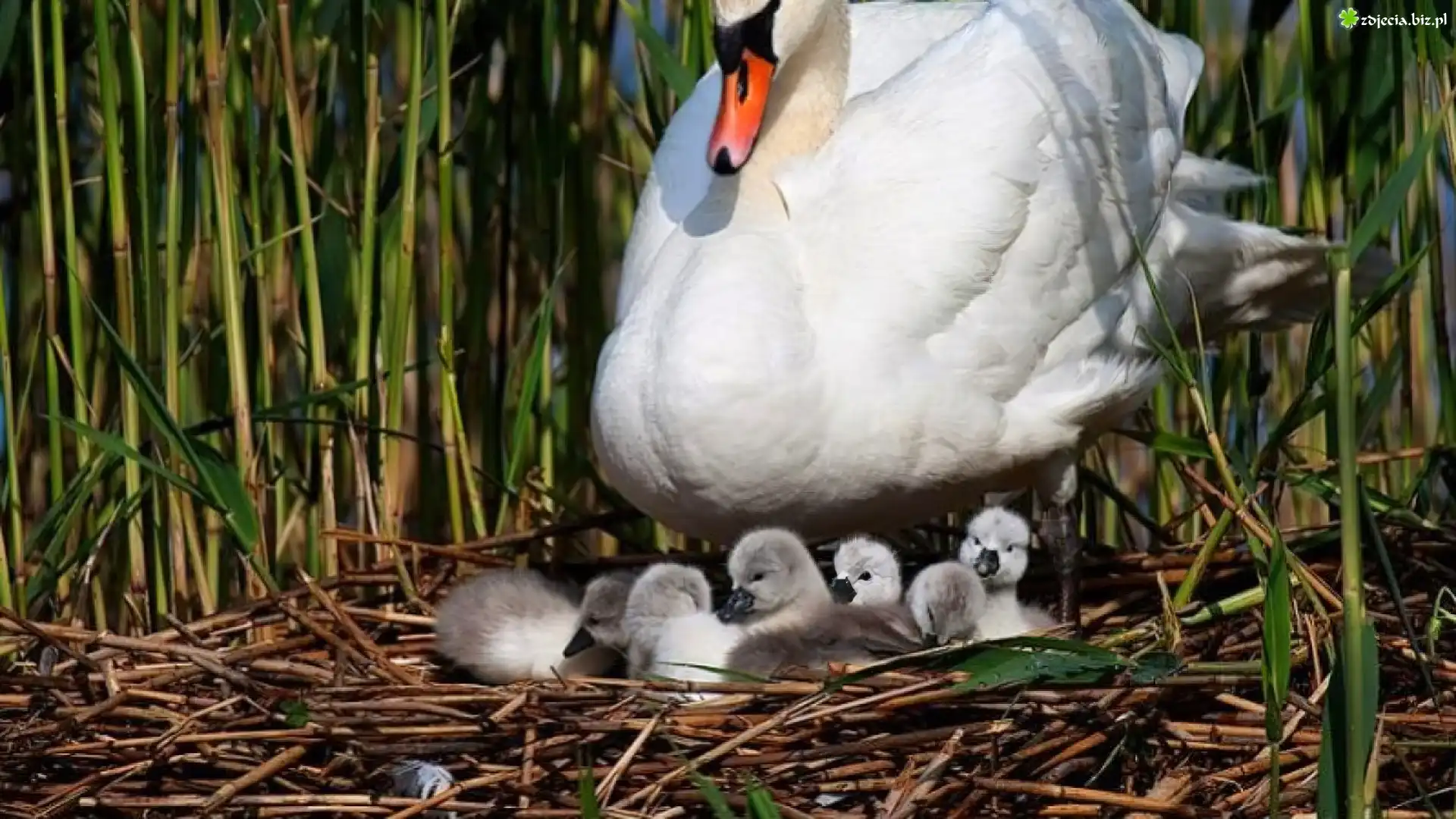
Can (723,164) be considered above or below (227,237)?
above

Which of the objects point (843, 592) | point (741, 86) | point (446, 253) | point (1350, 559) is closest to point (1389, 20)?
point (741, 86)

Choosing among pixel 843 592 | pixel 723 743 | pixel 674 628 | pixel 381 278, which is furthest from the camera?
pixel 381 278

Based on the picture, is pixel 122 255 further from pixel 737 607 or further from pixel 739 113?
pixel 737 607

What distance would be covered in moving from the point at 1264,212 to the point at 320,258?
201cm

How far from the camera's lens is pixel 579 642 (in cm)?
418

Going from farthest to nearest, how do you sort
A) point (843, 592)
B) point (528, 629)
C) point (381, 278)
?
point (381, 278)
point (528, 629)
point (843, 592)

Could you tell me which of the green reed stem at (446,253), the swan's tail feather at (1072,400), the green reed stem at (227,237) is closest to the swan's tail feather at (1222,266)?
the swan's tail feather at (1072,400)

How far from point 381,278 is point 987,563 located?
4.31 feet

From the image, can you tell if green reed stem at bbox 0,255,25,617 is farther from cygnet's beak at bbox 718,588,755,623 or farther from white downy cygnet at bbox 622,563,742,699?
cygnet's beak at bbox 718,588,755,623

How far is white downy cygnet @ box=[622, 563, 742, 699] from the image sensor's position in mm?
3982

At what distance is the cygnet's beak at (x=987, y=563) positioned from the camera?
4.27 metres

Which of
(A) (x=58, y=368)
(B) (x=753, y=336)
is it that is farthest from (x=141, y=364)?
(B) (x=753, y=336)

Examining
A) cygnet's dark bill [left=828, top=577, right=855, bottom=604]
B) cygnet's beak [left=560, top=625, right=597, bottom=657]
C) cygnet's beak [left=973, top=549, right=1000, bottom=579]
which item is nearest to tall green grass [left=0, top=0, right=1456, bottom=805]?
cygnet's beak [left=973, top=549, right=1000, bottom=579]

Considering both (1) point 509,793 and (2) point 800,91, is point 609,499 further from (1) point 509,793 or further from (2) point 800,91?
(1) point 509,793
